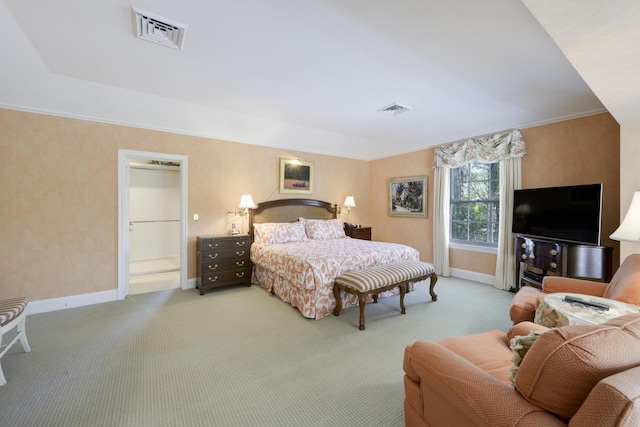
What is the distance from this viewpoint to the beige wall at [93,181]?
3.36m

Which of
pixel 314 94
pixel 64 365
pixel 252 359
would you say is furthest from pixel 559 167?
pixel 64 365

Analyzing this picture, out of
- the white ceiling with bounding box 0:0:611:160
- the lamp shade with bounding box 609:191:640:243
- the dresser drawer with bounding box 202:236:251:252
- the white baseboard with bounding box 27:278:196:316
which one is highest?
the white ceiling with bounding box 0:0:611:160

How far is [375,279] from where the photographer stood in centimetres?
316

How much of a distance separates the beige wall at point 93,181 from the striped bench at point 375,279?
2127 millimetres

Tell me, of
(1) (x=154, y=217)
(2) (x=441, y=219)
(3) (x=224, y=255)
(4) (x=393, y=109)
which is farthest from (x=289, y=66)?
(1) (x=154, y=217)

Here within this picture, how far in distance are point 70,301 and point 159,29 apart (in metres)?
3.68

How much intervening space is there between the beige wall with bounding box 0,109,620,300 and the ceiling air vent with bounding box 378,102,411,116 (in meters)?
1.93

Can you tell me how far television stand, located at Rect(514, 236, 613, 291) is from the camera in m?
3.09

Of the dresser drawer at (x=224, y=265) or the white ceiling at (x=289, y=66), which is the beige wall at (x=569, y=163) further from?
the dresser drawer at (x=224, y=265)

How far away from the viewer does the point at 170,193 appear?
22.7 ft

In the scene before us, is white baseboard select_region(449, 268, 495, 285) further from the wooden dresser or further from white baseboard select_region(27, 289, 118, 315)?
white baseboard select_region(27, 289, 118, 315)

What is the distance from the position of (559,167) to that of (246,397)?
4.91m

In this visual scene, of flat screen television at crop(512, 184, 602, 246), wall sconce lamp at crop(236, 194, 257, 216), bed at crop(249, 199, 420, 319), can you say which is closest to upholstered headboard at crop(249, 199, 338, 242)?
bed at crop(249, 199, 420, 319)

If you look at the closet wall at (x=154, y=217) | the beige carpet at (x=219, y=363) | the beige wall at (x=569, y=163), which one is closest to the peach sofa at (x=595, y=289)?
the beige carpet at (x=219, y=363)
